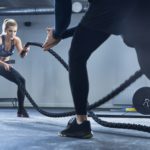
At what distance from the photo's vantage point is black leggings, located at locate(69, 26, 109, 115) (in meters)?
1.59

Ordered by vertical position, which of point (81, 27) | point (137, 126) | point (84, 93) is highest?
point (81, 27)

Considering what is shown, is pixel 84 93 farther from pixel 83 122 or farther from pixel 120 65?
pixel 120 65

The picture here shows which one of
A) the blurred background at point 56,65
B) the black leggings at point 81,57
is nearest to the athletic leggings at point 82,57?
the black leggings at point 81,57

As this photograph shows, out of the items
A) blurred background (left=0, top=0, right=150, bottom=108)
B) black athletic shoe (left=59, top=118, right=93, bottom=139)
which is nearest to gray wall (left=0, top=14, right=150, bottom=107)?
blurred background (left=0, top=0, right=150, bottom=108)

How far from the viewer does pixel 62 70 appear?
307 inches

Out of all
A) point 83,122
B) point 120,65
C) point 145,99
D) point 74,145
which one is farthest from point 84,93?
point 120,65

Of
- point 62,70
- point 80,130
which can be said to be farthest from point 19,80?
point 62,70

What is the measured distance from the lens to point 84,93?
1.68 metres

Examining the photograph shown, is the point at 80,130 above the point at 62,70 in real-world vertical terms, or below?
below

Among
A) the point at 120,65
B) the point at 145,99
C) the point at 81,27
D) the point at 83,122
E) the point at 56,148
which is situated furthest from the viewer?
the point at 120,65

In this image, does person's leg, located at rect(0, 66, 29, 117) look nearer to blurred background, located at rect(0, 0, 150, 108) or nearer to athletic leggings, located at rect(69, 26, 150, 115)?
athletic leggings, located at rect(69, 26, 150, 115)

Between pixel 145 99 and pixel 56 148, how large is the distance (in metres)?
1.74

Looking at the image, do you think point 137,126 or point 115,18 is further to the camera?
point 137,126

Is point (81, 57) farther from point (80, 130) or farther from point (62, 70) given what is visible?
point (62, 70)
